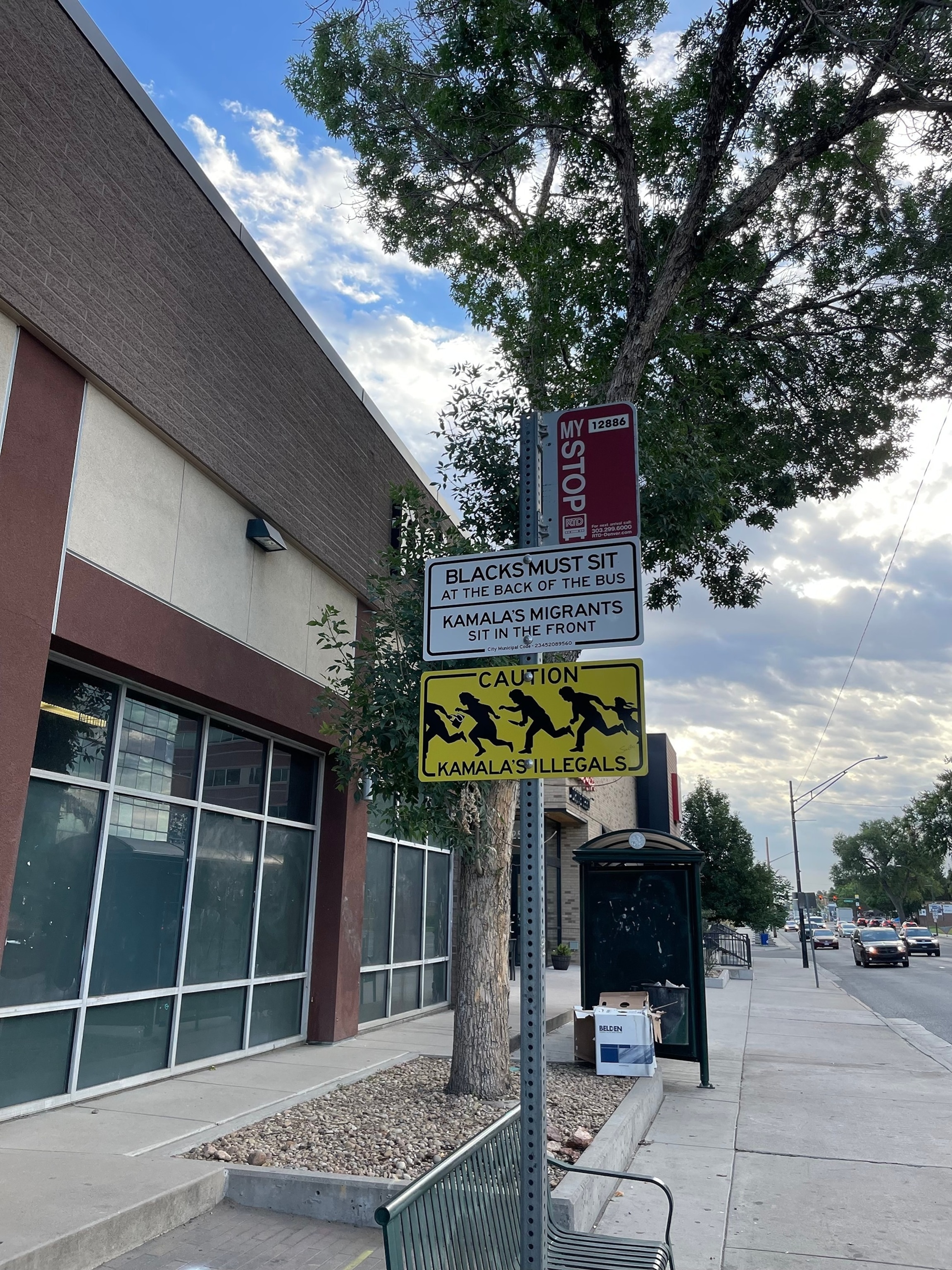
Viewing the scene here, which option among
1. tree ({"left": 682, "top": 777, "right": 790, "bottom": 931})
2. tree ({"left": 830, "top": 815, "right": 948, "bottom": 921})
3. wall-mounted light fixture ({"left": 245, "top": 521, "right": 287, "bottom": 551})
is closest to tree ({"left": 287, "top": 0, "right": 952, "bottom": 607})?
wall-mounted light fixture ({"left": 245, "top": 521, "right": 287, "bottom": 551})

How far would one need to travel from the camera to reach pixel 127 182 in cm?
779

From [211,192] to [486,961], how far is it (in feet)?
25.4

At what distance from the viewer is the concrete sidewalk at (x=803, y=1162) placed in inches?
201

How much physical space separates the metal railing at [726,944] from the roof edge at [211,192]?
2213cm

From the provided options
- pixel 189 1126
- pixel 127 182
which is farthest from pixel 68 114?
pixel 189 1126

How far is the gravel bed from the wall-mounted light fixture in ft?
17.3

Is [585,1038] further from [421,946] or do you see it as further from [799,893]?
[799,893]

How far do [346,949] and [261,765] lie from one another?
261cm

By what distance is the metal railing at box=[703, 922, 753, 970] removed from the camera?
29828 mm

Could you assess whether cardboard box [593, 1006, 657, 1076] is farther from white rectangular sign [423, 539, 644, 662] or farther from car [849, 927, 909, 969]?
car [849, 927, 909, 969]

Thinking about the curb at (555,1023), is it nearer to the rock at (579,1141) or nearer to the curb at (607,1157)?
the curb at (607,1157)

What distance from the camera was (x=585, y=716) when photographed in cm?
286

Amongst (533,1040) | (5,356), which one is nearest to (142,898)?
(5,356)

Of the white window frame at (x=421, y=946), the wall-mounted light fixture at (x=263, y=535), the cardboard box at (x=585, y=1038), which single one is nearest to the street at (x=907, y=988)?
the white window frame at (x=421, y=946)
